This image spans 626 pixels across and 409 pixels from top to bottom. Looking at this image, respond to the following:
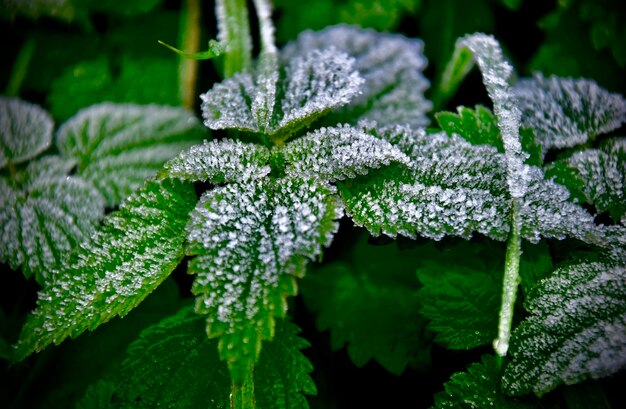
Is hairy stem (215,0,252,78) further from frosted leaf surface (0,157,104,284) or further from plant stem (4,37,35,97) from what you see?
plant stem (4,37,35,97)

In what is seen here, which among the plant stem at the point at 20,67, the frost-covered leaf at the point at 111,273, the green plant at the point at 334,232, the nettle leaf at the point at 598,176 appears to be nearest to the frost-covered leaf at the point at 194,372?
the green plant at the point at 334,232

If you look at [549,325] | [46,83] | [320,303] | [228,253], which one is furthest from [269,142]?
[46,83]

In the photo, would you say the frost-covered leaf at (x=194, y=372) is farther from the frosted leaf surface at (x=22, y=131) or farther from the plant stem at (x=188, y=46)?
the plant stem at (x=188, y=46)

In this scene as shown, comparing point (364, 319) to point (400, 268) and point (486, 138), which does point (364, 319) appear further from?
point (486, 138)

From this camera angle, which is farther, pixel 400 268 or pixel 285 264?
pixel 400 268

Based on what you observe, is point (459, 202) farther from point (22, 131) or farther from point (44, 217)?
point (22, 131)
